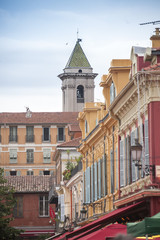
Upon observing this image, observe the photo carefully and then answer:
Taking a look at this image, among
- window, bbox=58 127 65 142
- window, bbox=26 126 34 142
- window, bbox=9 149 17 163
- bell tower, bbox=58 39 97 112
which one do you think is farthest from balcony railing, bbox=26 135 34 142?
bell tower, bbox=58 39 97 112

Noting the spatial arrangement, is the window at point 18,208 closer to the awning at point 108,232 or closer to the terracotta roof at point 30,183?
the terracotta roof at point 30,183

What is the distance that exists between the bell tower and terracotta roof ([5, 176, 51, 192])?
42751 millimetres

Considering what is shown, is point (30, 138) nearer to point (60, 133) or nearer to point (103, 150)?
point (60, 133)

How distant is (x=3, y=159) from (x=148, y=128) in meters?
76.4

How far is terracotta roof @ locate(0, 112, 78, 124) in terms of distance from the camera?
314 feet

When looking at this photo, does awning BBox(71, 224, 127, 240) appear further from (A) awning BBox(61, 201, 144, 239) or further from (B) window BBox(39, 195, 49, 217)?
(B) window BBox(39, 195, 49, 217)

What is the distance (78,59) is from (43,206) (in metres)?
53.0

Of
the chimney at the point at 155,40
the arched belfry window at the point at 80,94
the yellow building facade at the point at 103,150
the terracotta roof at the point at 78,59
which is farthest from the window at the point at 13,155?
the chimney at the point at 155,40

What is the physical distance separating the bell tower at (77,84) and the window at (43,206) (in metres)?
45.7

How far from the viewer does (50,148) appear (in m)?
97.3

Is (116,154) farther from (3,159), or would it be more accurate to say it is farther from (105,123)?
(3,159)

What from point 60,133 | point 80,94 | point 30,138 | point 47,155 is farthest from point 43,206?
point 80,94

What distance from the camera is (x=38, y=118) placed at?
318 ft

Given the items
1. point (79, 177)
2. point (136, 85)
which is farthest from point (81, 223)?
point (136, 85)
